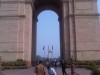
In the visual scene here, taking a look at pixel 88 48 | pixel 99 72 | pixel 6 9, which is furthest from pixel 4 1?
pixel 99 72

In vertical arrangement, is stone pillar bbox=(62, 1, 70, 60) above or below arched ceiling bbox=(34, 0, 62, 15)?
below

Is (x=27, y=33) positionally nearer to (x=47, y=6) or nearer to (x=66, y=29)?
(x=66, y=29)

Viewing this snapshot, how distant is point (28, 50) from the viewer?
26.3 m

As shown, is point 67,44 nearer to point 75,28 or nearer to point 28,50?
point 75,28

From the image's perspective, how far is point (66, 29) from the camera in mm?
26734

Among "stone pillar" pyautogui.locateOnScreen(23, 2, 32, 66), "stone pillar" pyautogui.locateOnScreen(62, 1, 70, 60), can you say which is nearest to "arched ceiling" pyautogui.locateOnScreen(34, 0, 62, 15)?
"stone pillar" pyautogui.locateOnScreen(62, 1, 70, 60)

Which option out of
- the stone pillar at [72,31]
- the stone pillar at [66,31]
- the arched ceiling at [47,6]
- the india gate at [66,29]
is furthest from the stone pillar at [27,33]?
the arched ceiling at [47,6]

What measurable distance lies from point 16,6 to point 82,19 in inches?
311

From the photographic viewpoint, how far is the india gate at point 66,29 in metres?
25.6

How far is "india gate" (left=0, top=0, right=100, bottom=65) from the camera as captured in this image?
84.0 ft

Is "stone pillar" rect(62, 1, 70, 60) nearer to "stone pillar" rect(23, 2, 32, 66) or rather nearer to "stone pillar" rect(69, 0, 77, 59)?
"stone pillar" rect(69, 0, 77, 59)

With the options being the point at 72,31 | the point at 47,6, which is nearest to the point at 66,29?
the point at 72,31

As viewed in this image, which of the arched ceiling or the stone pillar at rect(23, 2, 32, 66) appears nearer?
the stone pillar at rect(23, 2, 32, 66)

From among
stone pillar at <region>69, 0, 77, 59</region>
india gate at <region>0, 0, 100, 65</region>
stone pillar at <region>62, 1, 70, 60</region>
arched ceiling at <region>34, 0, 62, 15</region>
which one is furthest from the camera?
arched ceiling at <region>34, 0, 62, 15</region>
